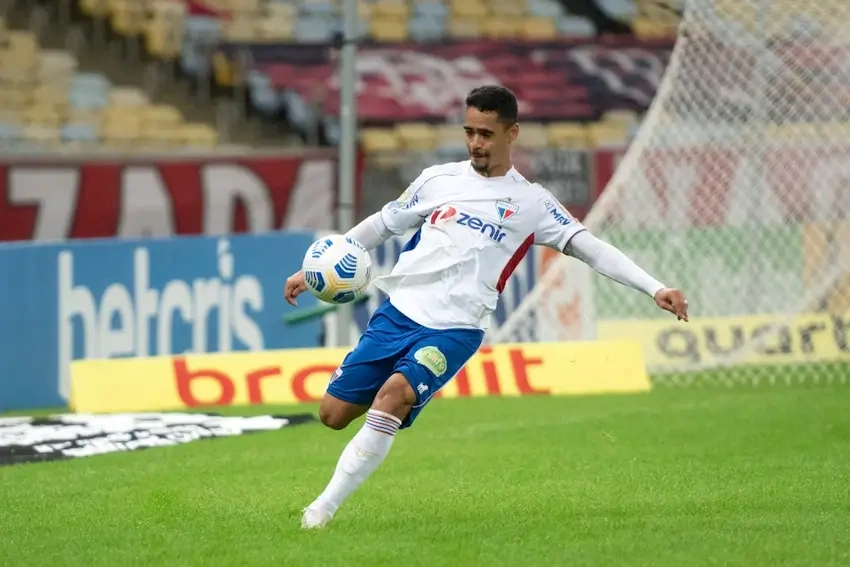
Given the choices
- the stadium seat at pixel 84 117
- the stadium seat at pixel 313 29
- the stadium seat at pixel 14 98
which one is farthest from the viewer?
the stadium seat at pixel 313 29

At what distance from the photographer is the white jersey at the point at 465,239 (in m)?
7.25

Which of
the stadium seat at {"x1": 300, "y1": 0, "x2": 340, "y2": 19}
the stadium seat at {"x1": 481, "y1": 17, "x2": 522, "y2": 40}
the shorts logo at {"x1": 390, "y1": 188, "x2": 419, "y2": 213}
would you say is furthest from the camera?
the stadium seat at {"x1": 481, "y1": 17, "x2": 522, "y2": 40}

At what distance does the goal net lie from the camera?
49.0 ft

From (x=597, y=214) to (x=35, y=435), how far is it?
619 centimetres

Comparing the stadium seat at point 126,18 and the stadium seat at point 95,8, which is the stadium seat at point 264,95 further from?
the stadium seat at point 95,8

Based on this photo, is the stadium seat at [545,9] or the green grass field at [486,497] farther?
the stadium seat at [545,9]

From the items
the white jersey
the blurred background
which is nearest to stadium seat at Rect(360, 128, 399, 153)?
the blurred background

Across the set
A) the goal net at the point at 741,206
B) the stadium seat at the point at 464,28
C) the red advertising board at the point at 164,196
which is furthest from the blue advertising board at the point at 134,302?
the stadium seat at the point at 464,28

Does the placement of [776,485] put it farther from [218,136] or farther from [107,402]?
[218,136]

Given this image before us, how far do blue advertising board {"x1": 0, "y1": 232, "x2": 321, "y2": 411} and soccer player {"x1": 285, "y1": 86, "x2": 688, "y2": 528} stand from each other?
7.89 m

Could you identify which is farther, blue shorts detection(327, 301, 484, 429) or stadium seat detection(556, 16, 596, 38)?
stadium seat detection(556, 16, 596, 38)

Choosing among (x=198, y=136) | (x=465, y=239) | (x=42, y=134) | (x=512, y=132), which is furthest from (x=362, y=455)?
(x=198, y=136)

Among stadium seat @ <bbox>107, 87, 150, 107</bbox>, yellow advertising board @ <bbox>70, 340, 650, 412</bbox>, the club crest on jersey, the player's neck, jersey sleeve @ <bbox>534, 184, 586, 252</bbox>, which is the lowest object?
yellow advertising board @ <bbox>70, 340, 650, 412</bbox>

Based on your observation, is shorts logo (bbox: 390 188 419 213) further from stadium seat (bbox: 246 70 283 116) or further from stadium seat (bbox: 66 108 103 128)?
stadium seat (bbox: 246 70 283 116)
